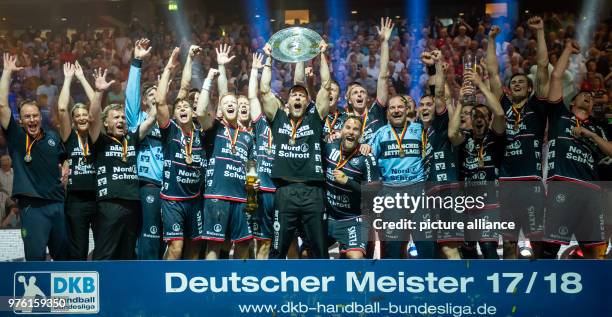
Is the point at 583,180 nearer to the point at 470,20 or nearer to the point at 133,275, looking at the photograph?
the point at 133,275

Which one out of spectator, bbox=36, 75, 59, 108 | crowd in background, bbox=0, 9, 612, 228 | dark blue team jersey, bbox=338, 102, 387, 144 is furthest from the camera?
spectator, bbox=36, 75, 59, 108

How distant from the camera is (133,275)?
5.69m

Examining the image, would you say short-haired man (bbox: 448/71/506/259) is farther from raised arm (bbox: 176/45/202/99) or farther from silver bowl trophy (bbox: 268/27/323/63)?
raised arm (bbox: 176/45/202/99)

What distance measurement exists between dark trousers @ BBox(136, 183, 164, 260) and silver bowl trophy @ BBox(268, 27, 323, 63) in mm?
1678

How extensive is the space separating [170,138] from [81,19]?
7887mm

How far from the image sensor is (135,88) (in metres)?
6.60

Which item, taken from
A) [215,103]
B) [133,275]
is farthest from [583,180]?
[215,103]

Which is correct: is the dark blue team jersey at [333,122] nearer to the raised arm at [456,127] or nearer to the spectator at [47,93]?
the raised arm at [456,127]

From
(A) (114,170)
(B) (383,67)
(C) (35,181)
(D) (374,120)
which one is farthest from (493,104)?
(C) (35,181)

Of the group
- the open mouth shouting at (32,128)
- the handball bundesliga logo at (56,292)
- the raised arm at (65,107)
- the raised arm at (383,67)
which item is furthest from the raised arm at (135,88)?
the raised arm at (383,67)

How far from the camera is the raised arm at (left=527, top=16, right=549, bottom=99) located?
6.52 metres

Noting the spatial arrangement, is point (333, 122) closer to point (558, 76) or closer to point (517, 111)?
point (517, 111)

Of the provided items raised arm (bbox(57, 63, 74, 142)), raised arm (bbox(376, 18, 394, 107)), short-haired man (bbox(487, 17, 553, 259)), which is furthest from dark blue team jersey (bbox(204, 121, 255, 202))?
short-haired man (bbox(487, 17, 553, 259))

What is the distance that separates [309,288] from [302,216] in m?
0.87
